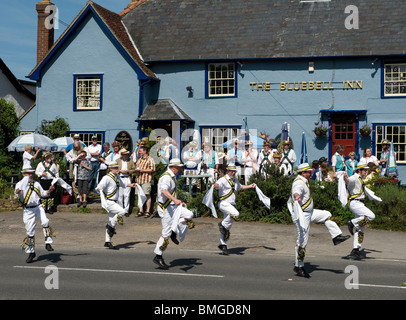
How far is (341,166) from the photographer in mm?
19797

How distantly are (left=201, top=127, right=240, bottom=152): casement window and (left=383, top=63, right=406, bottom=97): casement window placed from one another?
6.75 meters

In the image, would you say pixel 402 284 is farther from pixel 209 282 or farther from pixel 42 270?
pixel 42 270

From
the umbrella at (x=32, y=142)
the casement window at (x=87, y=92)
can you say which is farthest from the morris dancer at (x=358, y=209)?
the casement window at (x=87, y=92)

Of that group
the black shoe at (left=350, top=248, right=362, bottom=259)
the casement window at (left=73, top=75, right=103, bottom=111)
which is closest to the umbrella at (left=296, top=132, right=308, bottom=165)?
the casement window at (left=73, top=75, right=103, bottom=111)

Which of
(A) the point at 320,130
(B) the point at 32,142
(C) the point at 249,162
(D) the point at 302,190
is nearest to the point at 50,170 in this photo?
(B) the point at 32,142

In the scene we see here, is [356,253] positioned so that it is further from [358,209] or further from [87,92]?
[87,92]

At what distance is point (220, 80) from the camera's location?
87.7ft

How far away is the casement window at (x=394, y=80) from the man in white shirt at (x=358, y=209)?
43.4 feet

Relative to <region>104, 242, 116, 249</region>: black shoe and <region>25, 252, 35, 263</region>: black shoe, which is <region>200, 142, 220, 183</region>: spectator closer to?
<region>104, 242, 116, 249</region>: black shoe

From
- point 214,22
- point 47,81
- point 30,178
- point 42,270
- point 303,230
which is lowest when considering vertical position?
point 42,270

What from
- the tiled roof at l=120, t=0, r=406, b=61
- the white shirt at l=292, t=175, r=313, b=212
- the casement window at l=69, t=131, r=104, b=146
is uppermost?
the tiled roof at l=120, t=0, r=406, b=61

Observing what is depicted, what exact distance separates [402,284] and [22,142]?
574 inches

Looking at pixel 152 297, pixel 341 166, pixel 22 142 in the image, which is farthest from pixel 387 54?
pixel 152 297

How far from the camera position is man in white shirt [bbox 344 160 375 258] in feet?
41.5
